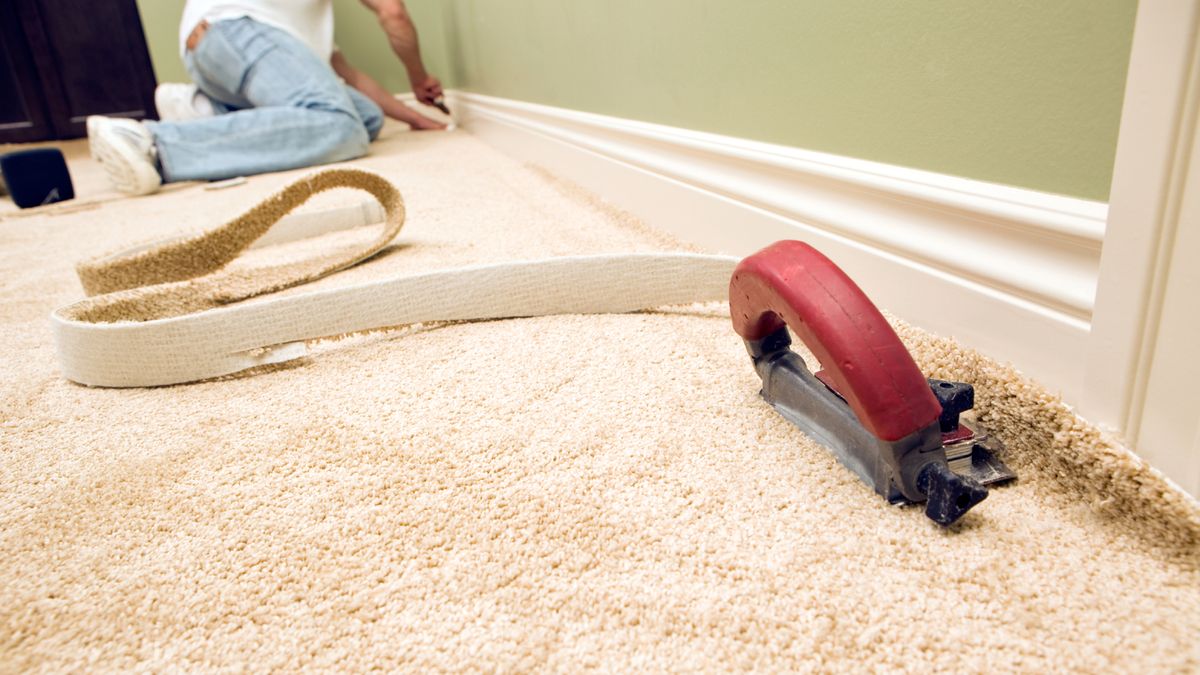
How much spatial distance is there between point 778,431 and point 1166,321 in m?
0.21

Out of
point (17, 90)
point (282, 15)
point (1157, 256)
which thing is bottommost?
point (1157, 256)

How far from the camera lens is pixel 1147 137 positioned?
12.7 inches

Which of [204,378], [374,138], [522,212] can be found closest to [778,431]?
[204,378]

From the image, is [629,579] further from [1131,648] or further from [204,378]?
[204,378]

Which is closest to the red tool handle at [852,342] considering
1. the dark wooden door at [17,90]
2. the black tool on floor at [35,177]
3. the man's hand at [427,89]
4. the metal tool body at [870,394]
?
the metal tool body at [870,394]

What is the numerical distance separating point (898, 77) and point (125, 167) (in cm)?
180

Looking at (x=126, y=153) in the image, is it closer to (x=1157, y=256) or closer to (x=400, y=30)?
(x=400, y=30)

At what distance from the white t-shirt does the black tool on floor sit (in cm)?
61

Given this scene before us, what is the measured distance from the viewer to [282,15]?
214 centimetres

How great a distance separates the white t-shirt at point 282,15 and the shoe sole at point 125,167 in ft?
1.96

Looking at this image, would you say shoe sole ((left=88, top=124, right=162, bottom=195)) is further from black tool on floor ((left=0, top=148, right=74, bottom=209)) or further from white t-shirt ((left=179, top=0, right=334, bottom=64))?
white t-shirt ((left=179, top=0, right=334, bottom=64))

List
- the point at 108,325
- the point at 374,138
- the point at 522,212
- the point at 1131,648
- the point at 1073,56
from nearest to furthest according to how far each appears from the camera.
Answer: the point at 1131,648 < the point at 1073,56 < the point at 108,325 < the point at 522,212 < the point at 374,138

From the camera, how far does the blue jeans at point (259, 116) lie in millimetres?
1761

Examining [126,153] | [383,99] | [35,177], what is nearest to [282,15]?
[383,99]
